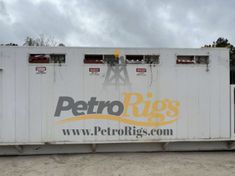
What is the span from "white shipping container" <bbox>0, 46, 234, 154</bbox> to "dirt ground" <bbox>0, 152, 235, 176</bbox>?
36 cm

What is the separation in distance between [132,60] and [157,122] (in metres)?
1.70

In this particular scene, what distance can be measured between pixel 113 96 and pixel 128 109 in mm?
502

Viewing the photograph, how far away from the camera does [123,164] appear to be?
19.6ft

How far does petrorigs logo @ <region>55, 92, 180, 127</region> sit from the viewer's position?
639 centimetres

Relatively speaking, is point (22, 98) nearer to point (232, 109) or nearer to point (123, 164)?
point (123, 164)

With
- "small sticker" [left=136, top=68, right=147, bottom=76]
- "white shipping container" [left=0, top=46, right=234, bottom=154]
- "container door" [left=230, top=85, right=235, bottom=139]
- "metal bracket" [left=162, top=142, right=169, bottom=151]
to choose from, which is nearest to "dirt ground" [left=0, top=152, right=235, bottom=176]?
"metal bracket" [left=162, top=142, right=169, bottom=151]

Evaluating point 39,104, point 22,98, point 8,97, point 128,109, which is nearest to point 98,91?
point 128,109

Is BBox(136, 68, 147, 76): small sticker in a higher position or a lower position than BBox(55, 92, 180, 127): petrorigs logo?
higher

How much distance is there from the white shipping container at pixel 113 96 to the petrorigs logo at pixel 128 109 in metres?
0.02

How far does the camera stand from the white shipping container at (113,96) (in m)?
6.27

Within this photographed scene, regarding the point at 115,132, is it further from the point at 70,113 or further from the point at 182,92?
the point at 182,92

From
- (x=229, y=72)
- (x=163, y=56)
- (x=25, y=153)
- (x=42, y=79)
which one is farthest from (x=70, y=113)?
(x=229, y=72)

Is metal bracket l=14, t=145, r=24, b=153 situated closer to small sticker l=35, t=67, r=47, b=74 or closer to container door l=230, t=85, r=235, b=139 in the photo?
small sticker l=35, t=67, r=47, b=74

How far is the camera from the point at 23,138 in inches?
247
